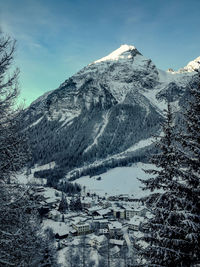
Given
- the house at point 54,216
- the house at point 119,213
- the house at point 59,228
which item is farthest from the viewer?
the house at point 119,213

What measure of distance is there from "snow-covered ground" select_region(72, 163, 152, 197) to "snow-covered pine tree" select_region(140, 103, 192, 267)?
112 m

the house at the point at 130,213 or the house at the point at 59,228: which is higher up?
the house at the point at 59,228

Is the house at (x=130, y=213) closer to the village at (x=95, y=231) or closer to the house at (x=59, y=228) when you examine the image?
the village at (x=95, y=231)

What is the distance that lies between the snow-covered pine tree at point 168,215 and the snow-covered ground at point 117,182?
112 metres

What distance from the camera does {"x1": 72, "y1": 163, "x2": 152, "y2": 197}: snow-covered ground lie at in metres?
124

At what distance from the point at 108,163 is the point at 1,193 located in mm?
166523

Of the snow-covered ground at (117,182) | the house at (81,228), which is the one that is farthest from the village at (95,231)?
the snow-covered ground at (117,182)

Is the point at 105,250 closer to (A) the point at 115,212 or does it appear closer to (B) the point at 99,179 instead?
(A) the point at 115,212

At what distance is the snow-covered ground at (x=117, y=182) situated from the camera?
407 feet

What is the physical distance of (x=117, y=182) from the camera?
136 m

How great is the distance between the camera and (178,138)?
331 inches

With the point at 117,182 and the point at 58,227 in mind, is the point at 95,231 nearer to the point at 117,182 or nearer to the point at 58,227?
the point at 58,227

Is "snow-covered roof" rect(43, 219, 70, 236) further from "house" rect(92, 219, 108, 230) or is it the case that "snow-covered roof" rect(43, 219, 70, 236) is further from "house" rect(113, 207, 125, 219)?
"house" rect(113, 207, 125, 219)

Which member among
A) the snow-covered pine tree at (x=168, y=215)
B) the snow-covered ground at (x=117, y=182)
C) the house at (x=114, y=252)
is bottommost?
the snow-covered ground at (x=117, y=182)
